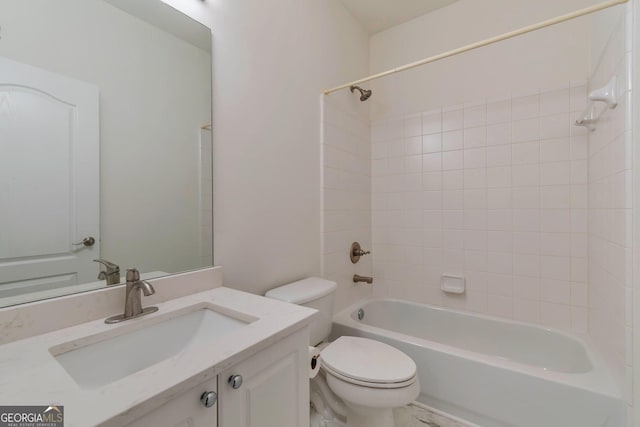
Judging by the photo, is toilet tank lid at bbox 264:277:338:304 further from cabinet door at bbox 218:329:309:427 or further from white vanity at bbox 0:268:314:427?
cabinet door at bbox 218:329:309:427

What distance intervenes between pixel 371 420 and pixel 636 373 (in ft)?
3.25

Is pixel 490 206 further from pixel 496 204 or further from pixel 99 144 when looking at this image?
pixel 99 144

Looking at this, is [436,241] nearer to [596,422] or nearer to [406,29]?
[596,422]

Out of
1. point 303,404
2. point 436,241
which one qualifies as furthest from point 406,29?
point 303,404

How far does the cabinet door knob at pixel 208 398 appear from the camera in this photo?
1.81 feet

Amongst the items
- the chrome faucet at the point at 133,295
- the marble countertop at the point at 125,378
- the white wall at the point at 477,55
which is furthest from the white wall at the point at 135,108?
the white wall at the point at 477,55

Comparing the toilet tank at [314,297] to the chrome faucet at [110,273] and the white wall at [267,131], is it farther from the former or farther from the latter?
the chrome faucet at [110,273]

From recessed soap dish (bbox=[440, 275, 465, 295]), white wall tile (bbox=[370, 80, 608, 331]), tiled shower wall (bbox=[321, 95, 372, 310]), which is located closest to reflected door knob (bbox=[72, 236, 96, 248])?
tiled shower wall (bbox=[321, 95, 372, 310])

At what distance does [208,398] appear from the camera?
554mm

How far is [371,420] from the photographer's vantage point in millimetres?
1203

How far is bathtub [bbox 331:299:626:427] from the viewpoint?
111 centimetres

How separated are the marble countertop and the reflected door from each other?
187 mm

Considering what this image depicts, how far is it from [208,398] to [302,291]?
82 centimetres

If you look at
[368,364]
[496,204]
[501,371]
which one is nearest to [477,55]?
[496,204]
